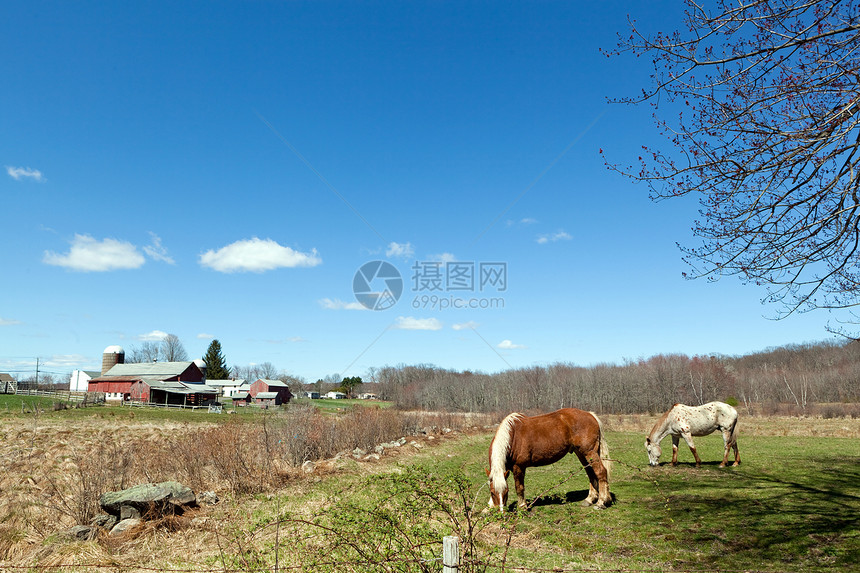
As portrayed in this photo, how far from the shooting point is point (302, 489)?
11.3m

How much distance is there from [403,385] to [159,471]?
8737 cm

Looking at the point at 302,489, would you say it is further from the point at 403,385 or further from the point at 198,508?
the point at 403,385

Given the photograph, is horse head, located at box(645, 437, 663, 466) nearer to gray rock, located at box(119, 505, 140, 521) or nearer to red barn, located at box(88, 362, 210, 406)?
gray rock, located at box(119, 505, 140, 521)

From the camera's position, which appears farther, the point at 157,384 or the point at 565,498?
the point at 157,384

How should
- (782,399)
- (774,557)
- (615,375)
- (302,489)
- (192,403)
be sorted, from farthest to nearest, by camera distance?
(615,375), (782,399), (192,403), (302,489), (774,557)

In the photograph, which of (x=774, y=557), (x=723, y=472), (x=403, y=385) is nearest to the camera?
(x=774, y=557)

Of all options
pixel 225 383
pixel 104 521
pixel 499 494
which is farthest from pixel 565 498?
pixel 225 383

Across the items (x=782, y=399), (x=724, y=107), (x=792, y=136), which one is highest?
(x=724, y=107)

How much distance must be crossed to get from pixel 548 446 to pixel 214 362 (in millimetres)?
88261

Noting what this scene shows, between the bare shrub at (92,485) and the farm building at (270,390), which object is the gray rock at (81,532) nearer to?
the bare shrub at (92,485)

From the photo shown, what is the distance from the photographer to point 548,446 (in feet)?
31.5

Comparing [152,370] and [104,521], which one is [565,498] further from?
[152,370]

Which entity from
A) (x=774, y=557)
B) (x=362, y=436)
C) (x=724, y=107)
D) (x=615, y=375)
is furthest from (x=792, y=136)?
(x=615, y=375)

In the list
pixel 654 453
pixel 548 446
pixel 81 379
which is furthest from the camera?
pixel 81 379
